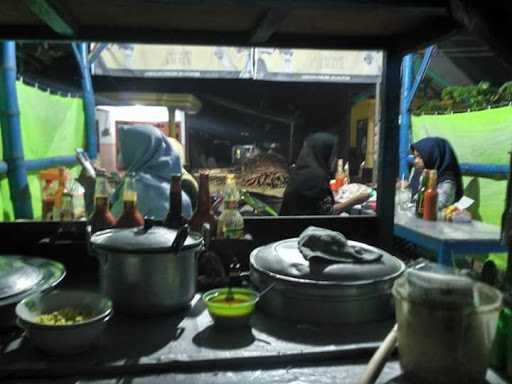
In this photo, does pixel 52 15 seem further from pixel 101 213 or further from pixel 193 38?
pixel 101 213

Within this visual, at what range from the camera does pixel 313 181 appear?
3.64 m

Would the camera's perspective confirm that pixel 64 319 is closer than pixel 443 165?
Yes

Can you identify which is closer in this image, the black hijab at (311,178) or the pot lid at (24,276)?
the pot lid at (24,276)

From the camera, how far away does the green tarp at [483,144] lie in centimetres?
396

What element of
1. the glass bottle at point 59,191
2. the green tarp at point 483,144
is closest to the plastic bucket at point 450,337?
the glass bottle at point 59,191

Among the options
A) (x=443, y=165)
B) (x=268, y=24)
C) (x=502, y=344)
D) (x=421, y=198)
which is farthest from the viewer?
(x=443, y=165)

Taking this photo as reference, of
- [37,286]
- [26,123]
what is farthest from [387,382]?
[26,123]

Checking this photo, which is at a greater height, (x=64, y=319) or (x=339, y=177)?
(x=339, y=177)

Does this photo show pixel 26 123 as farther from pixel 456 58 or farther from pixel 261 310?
pixel 456 58

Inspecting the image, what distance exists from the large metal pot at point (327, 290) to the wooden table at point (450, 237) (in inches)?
65.5

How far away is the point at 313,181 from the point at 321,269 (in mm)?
2442

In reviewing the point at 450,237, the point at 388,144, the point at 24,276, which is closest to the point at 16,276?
the point at 24,276

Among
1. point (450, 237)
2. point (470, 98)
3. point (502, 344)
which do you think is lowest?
point (450, 237)

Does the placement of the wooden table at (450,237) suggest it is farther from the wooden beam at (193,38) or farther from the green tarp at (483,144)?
the wooden beam at (193,38)
